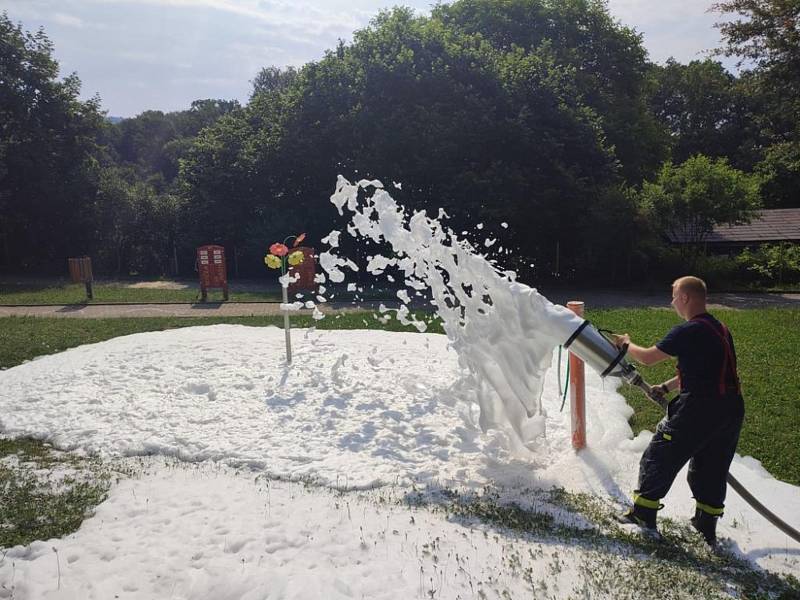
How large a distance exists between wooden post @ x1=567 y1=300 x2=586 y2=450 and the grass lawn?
1305 mm

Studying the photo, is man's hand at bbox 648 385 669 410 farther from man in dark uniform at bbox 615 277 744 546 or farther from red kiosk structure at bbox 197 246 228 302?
red kiosk structure at bbox 197 246 228 302

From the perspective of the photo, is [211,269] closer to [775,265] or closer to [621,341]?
[621,341]

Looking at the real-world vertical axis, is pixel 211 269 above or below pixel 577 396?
above

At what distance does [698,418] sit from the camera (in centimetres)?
482

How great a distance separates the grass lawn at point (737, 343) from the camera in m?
7.24

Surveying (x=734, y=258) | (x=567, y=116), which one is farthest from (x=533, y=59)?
(x=734, y=258)

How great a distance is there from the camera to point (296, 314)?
662 inches

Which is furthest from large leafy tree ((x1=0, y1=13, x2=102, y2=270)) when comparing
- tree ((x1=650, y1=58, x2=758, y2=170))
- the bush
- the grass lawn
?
tree ((x1=650, y1=58, x2=758, y2=170))

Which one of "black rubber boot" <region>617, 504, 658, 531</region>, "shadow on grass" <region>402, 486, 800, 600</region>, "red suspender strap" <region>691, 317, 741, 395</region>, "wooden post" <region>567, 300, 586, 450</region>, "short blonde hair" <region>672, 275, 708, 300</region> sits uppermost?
"short blonde hair" <region>672, 275, 708, 300</region>

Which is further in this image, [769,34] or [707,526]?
[769,34]

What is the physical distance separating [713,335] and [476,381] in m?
2.62

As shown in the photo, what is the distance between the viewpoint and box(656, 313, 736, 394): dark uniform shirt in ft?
15.6

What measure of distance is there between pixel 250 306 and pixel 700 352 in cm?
1494

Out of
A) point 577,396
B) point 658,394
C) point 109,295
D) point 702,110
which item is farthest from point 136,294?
point 702,110
